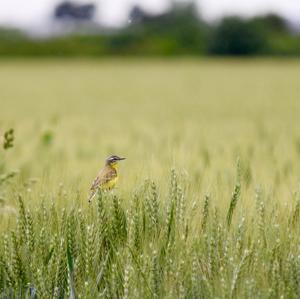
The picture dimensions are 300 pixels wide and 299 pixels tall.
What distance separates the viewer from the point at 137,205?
8.85 ft

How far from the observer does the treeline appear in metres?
54.3

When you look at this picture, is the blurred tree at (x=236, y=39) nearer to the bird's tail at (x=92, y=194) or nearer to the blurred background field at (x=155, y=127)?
the blurred background field at (x=155, y=127)

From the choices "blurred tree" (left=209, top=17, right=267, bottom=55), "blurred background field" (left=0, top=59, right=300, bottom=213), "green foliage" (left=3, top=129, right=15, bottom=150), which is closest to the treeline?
"blurred tree" (left=209, top=17, right=267, bottom=55)

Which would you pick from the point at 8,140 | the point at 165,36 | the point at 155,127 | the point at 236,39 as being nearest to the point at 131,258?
the point at 8,140

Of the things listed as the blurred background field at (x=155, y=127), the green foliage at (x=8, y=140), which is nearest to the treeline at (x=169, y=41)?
the blurred background field at (x=155, y=127)

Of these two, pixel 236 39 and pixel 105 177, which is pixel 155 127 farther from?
pixel 236 39

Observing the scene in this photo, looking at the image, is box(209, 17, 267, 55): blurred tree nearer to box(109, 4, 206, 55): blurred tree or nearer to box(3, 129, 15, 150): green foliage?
box(109, 4, 206, 55): blurred tree

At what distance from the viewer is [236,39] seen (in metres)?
53.9

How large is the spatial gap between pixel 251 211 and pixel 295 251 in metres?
0.25

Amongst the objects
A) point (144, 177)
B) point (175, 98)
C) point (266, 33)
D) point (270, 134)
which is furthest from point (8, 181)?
point (266, 33)

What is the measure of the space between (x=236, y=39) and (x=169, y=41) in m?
6.62

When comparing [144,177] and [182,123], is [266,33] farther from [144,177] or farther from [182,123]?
[144,177]

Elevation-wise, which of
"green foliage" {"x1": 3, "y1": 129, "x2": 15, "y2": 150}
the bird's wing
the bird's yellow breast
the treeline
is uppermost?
"green foliage" {"x1": 3, "y1": 129, "x2": 15, "y2": 150}

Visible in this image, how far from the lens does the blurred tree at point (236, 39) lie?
53781 millimetres
